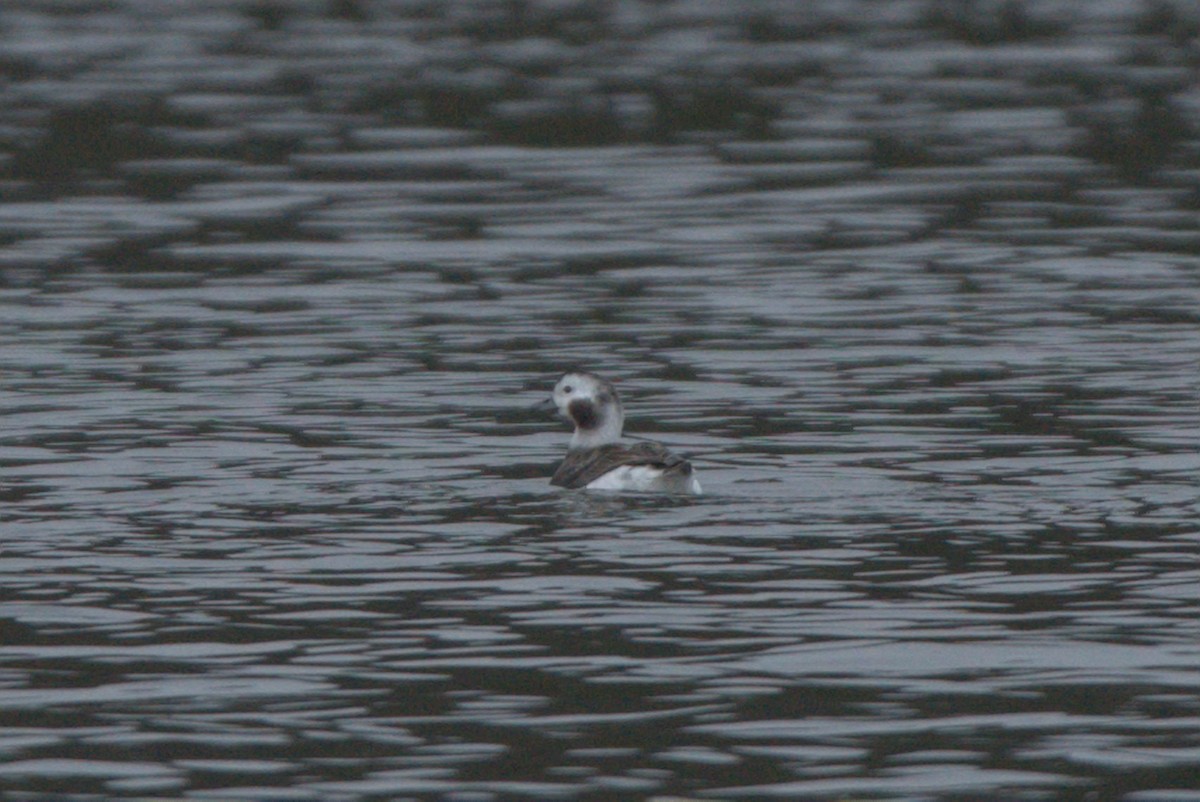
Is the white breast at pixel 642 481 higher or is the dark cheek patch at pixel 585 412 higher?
the dark cheek patch at pixel 585 412

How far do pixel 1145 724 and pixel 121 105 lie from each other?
26.8 m

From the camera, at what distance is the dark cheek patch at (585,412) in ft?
55.2

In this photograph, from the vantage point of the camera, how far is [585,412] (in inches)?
663

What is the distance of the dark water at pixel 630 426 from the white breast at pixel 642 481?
0.57 ft

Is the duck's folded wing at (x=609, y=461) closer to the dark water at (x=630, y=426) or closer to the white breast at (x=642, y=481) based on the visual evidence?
the white breast at (x=642, y=481)

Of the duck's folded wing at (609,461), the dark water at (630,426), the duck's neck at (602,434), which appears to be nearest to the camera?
the dark water at (630,426)

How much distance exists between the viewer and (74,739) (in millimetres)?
10508

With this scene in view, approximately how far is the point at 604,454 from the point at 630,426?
2610 mm

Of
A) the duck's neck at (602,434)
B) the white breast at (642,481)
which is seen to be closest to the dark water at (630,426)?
the white breast at (642,481)

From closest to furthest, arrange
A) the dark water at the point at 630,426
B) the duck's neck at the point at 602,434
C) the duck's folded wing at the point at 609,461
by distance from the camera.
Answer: the dark water at the point at 630,426 → the duck's folded wing at the point at 609,461 → the duck's neck at the point at 602,434

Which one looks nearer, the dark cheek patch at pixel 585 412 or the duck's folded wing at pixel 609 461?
the duck's folded wing at pixel 609 461

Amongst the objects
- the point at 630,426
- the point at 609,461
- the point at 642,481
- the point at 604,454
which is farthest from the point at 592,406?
the point at 630,426

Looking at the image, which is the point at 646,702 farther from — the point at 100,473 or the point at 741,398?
the point at 741,398

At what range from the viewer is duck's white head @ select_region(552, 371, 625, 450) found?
16.8m
